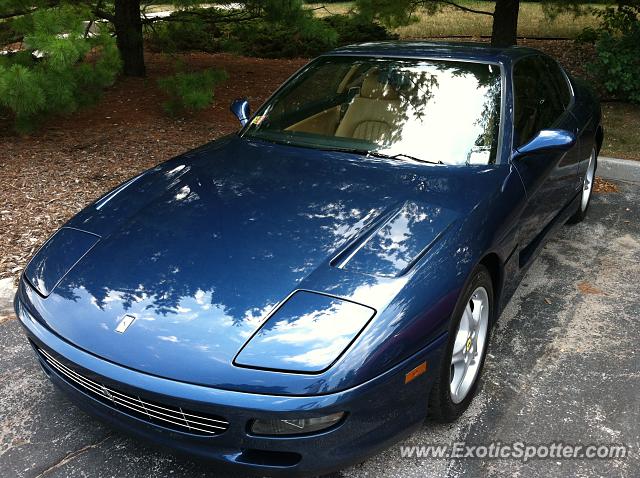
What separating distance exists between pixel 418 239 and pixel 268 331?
735 mm

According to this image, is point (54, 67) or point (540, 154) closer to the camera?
point (540, 154)

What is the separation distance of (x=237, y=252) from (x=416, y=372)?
0.81 metres

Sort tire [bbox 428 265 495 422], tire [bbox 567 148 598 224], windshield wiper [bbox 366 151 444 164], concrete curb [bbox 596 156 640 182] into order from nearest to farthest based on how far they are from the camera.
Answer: tire [bbox 428 265 495 422]
windshield wiper [bbox 366 151 444 164]
tire [bbox 567 148 598 224]
concrete curb [bbox 596 156 640 182]

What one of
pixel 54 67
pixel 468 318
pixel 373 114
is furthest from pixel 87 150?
pixel 468 318

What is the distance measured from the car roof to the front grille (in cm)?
245

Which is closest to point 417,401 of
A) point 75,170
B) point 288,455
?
point 288,455

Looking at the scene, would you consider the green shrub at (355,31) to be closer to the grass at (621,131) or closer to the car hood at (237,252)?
the grass at (621,131)

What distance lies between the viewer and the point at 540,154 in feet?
10.9

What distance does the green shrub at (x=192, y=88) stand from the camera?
595 centimetres

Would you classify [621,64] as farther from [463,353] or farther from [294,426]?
[294,426]

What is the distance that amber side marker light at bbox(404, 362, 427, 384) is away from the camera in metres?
2.10

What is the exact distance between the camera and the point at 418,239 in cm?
243

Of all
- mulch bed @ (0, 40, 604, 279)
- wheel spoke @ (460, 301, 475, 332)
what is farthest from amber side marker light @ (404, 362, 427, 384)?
mulch bed @ (0, 40, 604, 279)

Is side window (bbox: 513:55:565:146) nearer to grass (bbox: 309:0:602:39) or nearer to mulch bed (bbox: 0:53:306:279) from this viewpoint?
mulch bed (bbox: 0:53:306:279)
